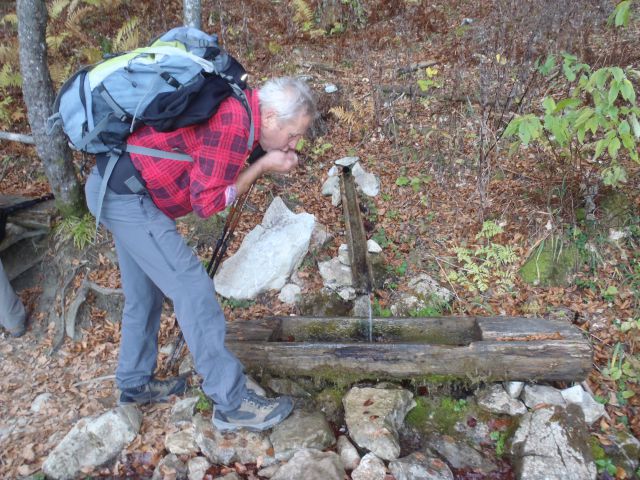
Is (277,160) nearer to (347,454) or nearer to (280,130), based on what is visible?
(280,130)

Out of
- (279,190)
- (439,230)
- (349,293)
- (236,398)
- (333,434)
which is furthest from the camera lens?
(279,190)

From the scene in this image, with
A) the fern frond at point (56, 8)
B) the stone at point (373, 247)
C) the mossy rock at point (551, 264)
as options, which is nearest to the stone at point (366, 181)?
the stone at point (373, 247)

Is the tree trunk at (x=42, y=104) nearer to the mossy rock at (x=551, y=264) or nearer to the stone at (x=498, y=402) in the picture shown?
the stone at (x=498, y=402)

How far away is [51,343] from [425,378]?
12.8 ft

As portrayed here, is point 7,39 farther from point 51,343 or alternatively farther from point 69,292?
point 51,343

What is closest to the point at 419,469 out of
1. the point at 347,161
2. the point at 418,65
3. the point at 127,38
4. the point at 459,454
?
the point at 459,454

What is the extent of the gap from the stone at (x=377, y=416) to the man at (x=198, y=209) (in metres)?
0.55

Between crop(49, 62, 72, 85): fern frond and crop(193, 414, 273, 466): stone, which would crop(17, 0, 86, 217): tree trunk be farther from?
crop(193, 414, 273, 466): stone

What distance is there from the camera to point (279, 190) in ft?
21.0

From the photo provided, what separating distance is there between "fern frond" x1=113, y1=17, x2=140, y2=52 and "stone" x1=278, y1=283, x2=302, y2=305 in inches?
194

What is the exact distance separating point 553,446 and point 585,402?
1.89ft

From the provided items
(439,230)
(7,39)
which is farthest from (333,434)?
(7,39)

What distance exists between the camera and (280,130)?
2.93 m

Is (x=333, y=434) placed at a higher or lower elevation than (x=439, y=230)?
lower
